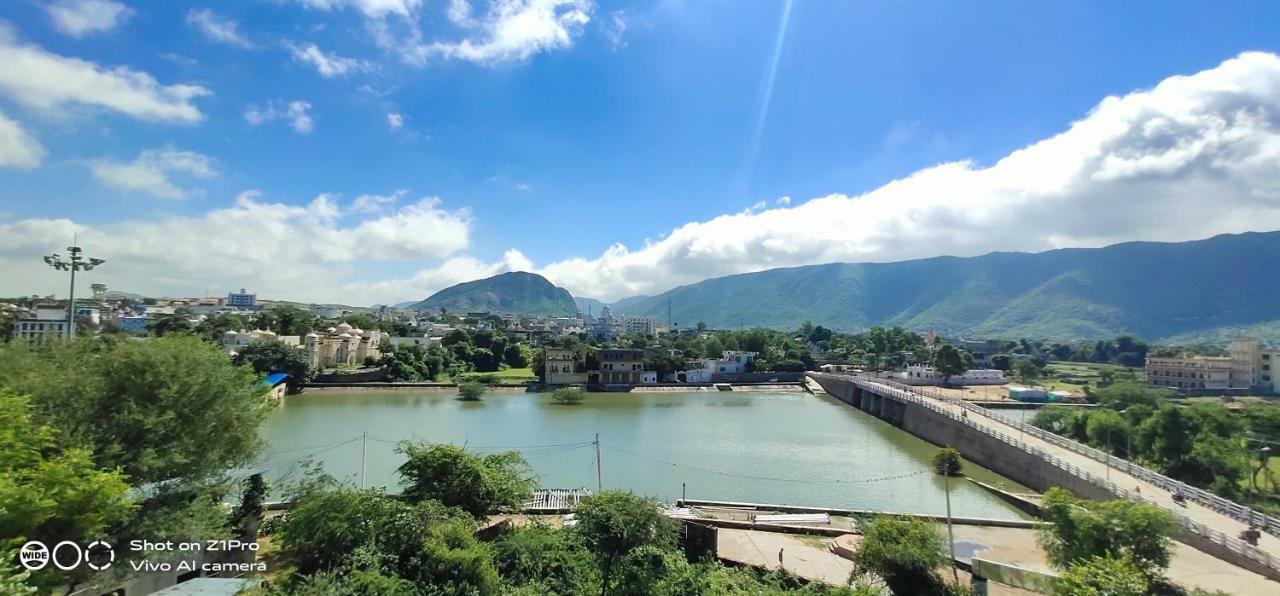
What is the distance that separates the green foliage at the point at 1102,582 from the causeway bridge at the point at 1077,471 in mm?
7296

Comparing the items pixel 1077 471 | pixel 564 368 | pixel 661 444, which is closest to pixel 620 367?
pixel 564 368

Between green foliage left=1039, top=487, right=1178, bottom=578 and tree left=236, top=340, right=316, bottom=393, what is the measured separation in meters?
42.2

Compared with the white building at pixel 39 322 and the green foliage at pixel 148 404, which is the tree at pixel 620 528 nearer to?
the green foliage at pixel 148 404

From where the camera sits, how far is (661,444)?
2458 cm

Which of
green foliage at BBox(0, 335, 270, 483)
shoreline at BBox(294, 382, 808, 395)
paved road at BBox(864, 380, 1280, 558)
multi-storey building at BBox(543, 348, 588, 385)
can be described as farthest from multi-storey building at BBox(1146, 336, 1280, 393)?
green foliage at BBox(0, 335, 270, 483)

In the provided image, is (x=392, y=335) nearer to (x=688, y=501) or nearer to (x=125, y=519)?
(x=688, y=501)

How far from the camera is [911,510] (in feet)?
52.9

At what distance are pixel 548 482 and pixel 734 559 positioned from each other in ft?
31.4

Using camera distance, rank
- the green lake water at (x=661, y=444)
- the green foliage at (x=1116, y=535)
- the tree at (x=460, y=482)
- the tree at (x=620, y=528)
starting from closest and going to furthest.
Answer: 1. the green foliage at (x=1116, y=535)
2. the tree at (x=620, y=528)
3. the tree at (x=460, y=482)
4. the green lake water at (x=661, y=444)

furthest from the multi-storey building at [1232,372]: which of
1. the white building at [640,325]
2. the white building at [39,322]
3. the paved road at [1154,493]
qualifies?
the white building at [640,325]

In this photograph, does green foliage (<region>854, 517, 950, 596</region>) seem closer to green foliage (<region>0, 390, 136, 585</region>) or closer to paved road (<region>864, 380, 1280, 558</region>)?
paved road (<region>864, 380, 1280, 558</region>)

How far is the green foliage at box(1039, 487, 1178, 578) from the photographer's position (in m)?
8.15

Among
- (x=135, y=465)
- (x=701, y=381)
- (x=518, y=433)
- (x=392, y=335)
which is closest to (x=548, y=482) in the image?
(x=518, y=433)

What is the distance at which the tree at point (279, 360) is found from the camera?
1543 inches
